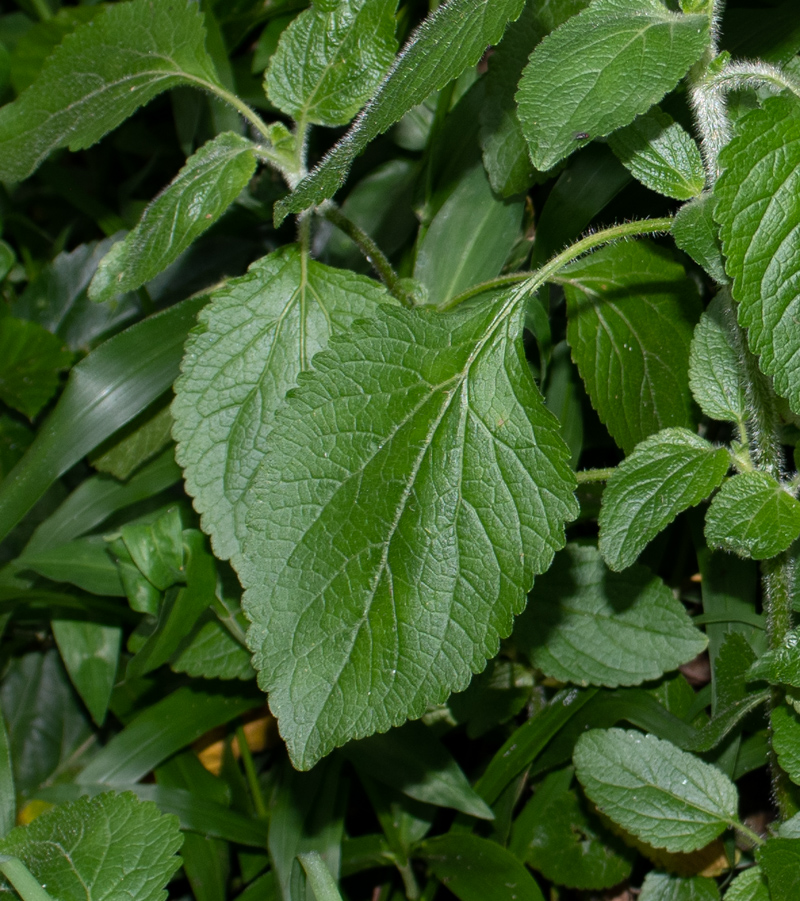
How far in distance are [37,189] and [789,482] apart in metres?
2.02

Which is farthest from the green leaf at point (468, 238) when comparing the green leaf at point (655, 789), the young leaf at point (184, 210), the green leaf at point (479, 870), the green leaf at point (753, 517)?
the green leaf at point (479, 870)

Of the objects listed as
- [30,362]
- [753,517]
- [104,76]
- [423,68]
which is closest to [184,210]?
[104,76]

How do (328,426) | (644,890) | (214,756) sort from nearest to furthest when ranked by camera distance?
1. (328,426)
2. (644,890)
3. (214,756)

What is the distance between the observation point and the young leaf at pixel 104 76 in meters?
1.53

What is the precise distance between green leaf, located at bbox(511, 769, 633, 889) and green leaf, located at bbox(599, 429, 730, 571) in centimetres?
65

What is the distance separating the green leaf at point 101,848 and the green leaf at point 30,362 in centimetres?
93

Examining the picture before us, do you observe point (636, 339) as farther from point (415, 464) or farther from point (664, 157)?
point (415, 464)

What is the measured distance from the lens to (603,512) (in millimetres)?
1191

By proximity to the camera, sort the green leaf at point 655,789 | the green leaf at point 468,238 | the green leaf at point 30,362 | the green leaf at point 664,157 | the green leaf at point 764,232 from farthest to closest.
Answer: the green leaf at point 30,362
the green leaf at point 468,238
the green leaf at point 655,789
the green leaf at point 664,157
the green leaf at point 764,232

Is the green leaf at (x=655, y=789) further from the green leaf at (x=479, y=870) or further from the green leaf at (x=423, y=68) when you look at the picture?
the green leaf at (x=423, y=68)

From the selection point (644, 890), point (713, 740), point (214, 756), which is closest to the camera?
point (713, 740)

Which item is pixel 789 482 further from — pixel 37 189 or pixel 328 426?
pixel 37 189

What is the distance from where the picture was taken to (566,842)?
5.17 ft

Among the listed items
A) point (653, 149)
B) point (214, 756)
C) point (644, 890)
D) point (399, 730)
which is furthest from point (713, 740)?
point (214, 756)
